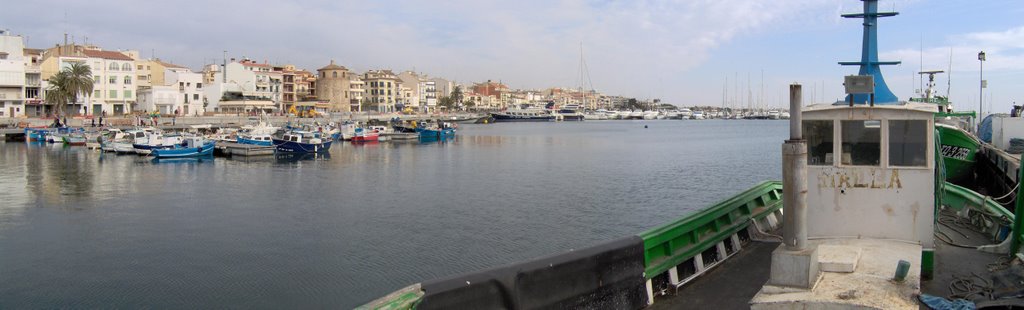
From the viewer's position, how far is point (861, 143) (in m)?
8.26

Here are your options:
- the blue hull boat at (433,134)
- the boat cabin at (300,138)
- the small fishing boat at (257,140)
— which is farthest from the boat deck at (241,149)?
the blue hull boat at (433,134)

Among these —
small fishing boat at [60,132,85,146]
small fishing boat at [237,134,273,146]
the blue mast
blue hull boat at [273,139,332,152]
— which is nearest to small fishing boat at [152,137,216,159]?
small fishing boat at [237,134,273,146]

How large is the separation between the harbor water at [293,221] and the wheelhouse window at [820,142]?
28.5ft

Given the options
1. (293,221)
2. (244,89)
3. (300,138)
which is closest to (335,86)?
(244,89)

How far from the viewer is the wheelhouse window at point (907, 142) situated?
8.05m

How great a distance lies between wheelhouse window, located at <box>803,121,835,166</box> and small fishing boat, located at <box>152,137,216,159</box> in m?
46.1

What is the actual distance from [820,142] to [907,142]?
3.04 ft

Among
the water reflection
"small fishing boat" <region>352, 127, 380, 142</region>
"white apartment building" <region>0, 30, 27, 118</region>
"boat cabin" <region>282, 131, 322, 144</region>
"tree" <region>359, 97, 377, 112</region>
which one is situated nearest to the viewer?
the water reflection

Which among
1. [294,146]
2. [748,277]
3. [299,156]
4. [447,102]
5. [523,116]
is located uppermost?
[447,102]

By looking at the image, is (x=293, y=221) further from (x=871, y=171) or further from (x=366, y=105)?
(x=366, y=105)

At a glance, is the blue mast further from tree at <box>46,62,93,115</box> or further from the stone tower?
the stone tower

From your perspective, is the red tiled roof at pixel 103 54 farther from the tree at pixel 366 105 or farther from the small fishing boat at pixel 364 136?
the tree at pixel 366 105

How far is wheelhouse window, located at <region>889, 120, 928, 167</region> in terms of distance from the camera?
8.05 m

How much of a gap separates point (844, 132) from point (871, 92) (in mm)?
554
